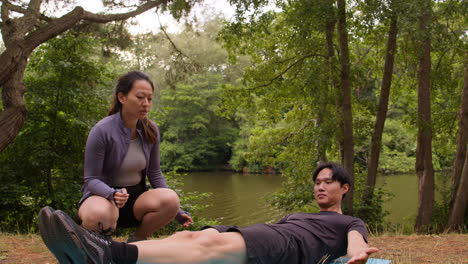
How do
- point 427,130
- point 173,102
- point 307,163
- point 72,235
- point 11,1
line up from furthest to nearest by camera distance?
point 173,102 < point 307,163 < point 427,130 < point 11,1 < point 72,235

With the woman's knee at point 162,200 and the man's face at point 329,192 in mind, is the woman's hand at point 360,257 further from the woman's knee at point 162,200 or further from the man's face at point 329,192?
the woman's knee at point 162,200

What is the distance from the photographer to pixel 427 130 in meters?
8.92

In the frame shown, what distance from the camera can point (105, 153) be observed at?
296 cm

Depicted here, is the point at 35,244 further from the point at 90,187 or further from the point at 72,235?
the point at 72,235

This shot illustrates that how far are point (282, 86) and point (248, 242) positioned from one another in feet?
26.9

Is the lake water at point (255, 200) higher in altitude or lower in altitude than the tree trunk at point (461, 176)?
lower

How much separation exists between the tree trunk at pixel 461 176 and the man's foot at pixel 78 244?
26.9 feet

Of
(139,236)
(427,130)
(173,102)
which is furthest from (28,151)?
(173,102)

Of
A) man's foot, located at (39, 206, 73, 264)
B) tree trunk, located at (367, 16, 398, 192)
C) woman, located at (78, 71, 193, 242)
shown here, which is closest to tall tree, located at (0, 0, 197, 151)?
woman, located at (78, 71, 193, 242)

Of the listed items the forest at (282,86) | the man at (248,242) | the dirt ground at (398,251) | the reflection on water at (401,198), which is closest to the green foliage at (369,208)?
the forest at (282,86)

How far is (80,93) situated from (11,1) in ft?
5.83

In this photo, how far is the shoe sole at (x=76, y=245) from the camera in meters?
2.12

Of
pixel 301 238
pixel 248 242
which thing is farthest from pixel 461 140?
pixel 248 242

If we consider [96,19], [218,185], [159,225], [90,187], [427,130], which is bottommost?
[218,185]
